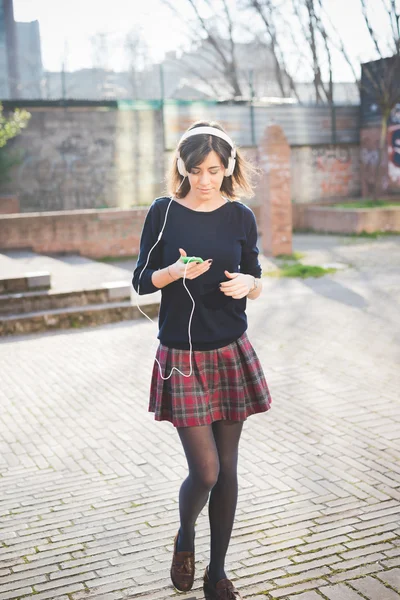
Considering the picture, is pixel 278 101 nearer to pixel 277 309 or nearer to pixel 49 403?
pixel 277 309

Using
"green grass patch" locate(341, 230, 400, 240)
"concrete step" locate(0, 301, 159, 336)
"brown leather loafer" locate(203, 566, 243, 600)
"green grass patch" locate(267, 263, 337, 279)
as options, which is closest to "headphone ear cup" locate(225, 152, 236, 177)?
"brown leather loafer" locate(203, 566, 243, 600)

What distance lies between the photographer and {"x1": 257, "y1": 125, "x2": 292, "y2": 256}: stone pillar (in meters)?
15.2

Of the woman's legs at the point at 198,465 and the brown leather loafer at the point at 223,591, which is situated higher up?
the woman's legs at the point at 198,465

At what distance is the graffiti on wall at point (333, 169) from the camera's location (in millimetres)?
24422

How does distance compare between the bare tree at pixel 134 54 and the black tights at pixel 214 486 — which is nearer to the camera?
the black tights at pixel 214 486

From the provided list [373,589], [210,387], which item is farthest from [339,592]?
[210,387]

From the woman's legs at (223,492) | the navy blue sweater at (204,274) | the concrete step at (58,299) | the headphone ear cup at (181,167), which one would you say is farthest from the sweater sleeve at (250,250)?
the concrete step at (58,299)

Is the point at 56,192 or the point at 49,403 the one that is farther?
the point at 56,192

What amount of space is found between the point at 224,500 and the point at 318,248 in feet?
48.6

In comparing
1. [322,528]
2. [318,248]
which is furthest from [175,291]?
[318,248]

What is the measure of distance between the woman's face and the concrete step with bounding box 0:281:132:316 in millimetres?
7275

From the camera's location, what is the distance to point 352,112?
25.4 metres

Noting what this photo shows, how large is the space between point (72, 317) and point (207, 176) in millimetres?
7227

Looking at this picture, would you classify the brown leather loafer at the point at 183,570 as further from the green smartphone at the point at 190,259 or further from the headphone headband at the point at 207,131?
the headphone headband at the point at 207,131
